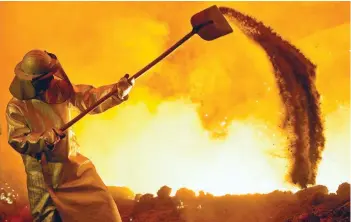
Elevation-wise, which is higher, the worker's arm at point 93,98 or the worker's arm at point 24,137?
the worker's arm at point 93,98

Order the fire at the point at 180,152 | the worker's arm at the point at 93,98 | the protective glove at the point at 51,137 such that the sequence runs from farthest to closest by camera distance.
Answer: the fire at the point at 180,152
the worker's arm at the point at 93,98
the protective glove at the point at 51,137

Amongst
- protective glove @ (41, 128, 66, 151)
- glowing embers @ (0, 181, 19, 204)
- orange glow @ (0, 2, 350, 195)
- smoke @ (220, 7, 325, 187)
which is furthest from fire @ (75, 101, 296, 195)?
protective glove @ (41, 128, 66, 151)

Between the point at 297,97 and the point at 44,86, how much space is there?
406cm

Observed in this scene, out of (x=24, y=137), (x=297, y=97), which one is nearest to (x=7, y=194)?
(x=24, y=137)

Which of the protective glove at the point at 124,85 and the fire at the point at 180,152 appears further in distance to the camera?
the fire at the point at 180,152

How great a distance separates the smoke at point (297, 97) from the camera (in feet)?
20.1

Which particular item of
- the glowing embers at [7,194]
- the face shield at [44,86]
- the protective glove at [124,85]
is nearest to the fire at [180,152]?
the glowing embers at [7,194]

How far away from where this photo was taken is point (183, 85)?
276 inches

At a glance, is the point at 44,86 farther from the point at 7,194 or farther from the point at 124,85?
the point at 7,194

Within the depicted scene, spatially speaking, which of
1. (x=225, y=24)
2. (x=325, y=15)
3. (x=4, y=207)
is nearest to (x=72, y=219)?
(x=225, y=24)

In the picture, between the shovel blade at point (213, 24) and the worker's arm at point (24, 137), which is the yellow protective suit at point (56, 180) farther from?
the shovel blade at point (213, 24)

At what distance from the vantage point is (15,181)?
7.21 meters

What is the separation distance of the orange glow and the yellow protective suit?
3.30m

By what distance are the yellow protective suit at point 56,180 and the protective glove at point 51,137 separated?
0.67 ft
